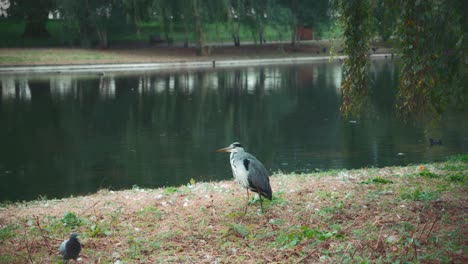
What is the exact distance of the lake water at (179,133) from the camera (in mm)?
15242

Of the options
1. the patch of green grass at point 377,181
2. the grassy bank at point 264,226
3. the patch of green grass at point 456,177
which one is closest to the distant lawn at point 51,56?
the grassy bank at point 264,226

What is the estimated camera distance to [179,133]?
20.8 metres

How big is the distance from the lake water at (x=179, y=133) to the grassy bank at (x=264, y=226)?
10.3 feet

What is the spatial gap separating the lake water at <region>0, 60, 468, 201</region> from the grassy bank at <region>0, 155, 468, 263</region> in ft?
10.3

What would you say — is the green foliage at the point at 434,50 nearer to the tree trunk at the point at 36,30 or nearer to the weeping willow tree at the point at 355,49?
the weeping willow tree at the point at 355,49

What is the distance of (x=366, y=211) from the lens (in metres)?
7.41

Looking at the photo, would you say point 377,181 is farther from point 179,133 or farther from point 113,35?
point 113,35

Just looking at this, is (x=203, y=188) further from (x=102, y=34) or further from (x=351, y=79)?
(x=102, y=34)

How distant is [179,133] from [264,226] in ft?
45.9

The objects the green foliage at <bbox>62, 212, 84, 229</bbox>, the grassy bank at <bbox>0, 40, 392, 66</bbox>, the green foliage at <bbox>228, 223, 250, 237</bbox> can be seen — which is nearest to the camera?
the green foliage at <bbox>228, 223, 250, 237</bbox>

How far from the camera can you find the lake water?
15.2 m

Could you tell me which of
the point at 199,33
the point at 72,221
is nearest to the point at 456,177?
the point at 72,221

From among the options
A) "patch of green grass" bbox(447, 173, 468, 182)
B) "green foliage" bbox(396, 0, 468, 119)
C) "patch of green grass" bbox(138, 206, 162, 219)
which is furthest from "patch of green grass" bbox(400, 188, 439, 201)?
"patch of green grass" bbox(138, 206, 162, 219)

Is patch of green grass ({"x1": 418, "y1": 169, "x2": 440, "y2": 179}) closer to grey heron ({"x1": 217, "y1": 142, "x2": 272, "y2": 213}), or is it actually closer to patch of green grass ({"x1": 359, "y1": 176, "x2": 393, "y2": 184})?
patch of green grass ({"x1": 359, "y1": 176, "x2": 393, "y2": 184})
